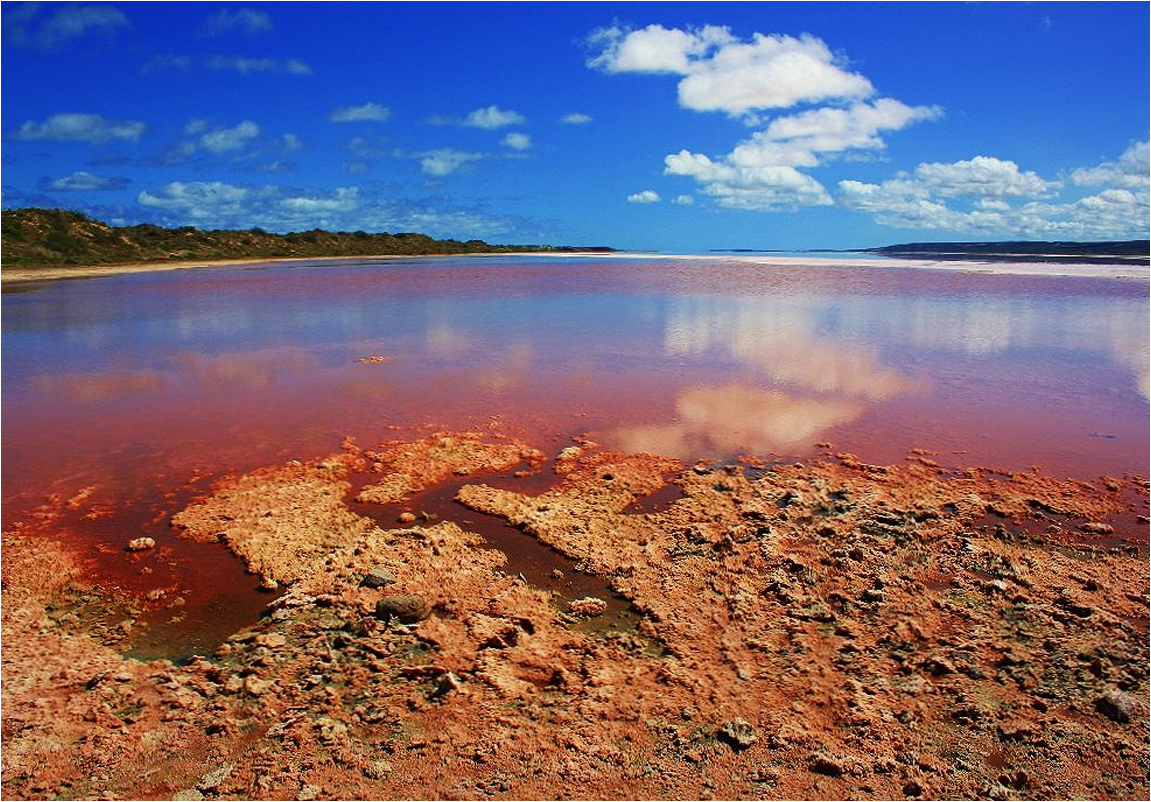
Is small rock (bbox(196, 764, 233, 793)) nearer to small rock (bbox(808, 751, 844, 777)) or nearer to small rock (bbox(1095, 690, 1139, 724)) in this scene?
small rock (bbox(808, 751, 844, 777))

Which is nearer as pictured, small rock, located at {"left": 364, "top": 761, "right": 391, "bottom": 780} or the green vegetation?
small rock, located at {"left": 364, "top": 761, "right": 391, "bottom": 780}

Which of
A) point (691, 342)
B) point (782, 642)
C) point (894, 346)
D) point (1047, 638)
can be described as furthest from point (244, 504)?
point (894, 346)

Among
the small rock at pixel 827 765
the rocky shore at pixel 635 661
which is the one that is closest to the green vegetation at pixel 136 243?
the rocky shore at pixel 635 661

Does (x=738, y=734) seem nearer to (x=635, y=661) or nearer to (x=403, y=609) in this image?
(x=635, y=661)

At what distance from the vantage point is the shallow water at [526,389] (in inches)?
293

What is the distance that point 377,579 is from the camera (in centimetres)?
495

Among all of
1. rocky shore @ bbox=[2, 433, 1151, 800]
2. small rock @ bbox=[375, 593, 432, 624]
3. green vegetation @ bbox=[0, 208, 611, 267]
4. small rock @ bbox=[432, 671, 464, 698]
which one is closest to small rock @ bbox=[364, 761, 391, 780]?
rocky shore @ bbox=[2, 433, 1151, 800]

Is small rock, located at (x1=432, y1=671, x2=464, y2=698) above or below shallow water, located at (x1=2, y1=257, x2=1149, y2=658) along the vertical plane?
below

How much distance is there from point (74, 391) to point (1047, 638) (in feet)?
42.4

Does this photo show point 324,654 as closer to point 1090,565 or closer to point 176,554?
point 176,554

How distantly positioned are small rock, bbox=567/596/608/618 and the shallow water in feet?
7.31

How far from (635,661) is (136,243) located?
65390mm

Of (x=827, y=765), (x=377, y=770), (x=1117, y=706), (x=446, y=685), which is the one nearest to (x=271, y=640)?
(x=446, y=685)

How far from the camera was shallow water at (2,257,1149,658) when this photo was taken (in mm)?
7453
